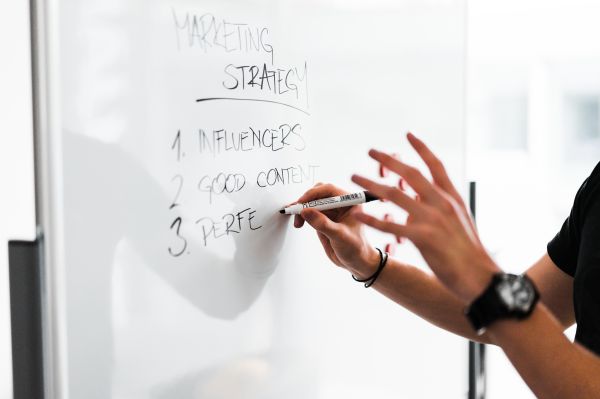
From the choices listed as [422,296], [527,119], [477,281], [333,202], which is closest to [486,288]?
[477,281]

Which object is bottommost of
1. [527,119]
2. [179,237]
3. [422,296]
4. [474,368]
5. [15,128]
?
[474,368]

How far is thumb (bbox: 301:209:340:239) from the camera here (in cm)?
77

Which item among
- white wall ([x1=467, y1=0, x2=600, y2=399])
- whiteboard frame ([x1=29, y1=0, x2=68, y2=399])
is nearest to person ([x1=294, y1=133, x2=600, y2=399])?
whiteboard frame ([x1=29, y1=0, x2=68, y2=399])

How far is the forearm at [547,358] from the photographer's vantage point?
586mm

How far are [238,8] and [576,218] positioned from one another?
493 mm

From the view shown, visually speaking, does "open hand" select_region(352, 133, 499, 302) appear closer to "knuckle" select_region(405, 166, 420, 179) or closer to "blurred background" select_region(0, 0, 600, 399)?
"knuckle" select_region(405, 166, 420, 179)

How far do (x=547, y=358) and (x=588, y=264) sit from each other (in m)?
0.20

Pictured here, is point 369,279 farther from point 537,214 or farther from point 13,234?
point 537,214

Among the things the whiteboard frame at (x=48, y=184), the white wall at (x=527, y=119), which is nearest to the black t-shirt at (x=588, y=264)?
the whiteboard frame at (x=48, y=184)

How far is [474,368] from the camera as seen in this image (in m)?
1.27

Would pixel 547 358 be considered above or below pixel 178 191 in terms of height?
below

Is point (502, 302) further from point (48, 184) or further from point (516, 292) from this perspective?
point (48, 184)

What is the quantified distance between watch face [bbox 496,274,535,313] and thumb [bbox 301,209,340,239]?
25 centimetres

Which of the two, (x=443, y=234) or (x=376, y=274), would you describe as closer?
(x=443, y=234)
